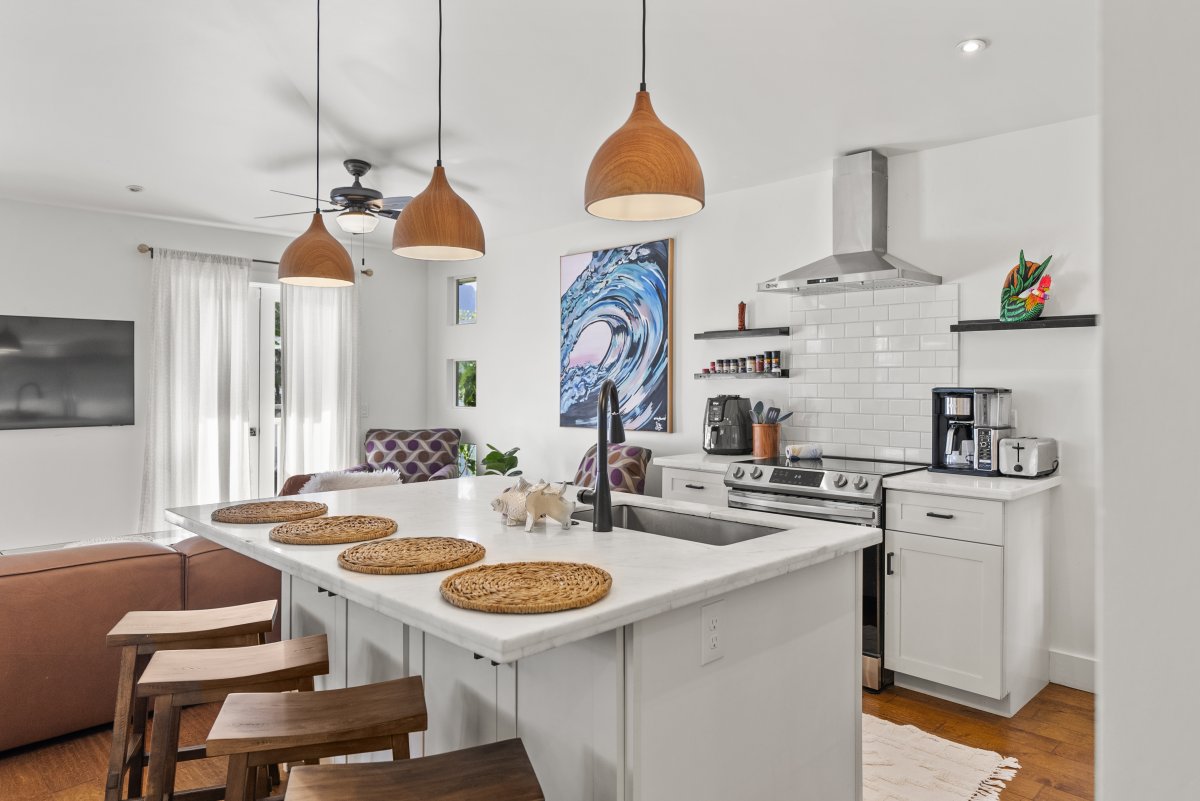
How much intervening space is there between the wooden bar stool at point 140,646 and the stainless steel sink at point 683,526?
1062 millimetres

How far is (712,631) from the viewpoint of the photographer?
158 centimetres

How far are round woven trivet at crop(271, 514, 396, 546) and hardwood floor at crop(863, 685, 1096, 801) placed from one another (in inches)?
87.0

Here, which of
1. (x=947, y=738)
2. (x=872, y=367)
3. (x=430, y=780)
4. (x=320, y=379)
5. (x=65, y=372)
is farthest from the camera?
(x=320, y=379)

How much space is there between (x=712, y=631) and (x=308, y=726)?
86cm

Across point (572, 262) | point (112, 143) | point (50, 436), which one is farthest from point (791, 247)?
point (50, 436)

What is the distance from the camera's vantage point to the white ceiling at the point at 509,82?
284 cm

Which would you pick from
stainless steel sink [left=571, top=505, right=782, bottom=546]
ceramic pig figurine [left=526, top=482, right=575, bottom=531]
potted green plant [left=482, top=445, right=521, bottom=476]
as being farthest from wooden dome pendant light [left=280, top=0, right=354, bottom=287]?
potted green plant [left=482, top=445, right=521, bottom=476]

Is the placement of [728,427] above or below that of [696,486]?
above

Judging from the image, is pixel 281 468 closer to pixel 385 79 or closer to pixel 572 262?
pixel 572 262

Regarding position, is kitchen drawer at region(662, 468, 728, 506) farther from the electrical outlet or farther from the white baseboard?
the electrical outlet

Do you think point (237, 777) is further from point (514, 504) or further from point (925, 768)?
point (925, 768)

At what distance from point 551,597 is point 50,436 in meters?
5.40

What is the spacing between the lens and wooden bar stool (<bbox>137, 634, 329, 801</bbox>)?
177 cm

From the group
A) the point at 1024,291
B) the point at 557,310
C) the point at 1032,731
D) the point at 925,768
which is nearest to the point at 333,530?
the point at 925,768
